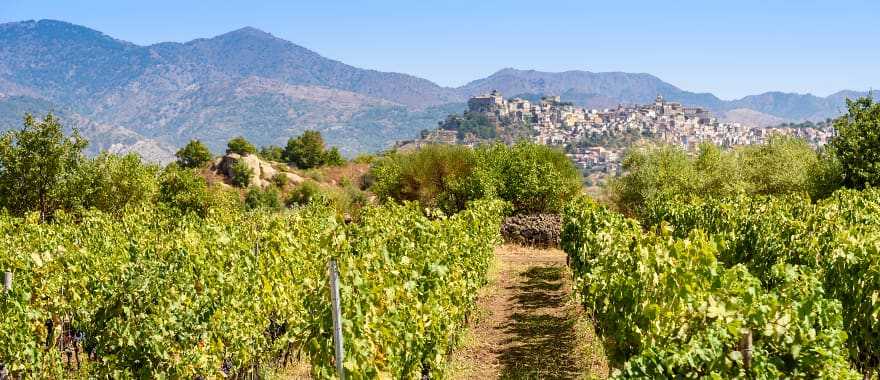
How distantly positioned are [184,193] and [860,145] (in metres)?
29.8

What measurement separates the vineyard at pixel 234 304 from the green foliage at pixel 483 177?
54.4ft

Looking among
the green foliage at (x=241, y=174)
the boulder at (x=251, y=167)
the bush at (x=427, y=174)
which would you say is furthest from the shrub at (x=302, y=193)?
the bush at (x=427, y=174)

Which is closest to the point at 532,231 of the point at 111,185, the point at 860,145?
the point at 860,145

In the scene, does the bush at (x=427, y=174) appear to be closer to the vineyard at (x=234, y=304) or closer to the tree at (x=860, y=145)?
the tree at (x=860, y=145)

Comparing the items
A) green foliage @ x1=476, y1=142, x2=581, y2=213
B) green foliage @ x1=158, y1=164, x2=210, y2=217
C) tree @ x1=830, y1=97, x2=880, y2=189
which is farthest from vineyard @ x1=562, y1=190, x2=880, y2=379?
green foliage @ x1=158, y1=164, x2=210, y2=217

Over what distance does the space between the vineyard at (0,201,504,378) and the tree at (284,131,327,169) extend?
59287mm

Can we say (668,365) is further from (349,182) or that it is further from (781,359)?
(349,182)

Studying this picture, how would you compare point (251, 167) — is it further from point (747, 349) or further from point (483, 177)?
point (747, 349)

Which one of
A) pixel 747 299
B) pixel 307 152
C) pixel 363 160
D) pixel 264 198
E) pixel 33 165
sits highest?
pixel 747 299

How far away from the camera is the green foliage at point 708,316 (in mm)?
5293

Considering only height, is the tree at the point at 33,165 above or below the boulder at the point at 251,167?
above

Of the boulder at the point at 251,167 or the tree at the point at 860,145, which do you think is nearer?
the tree at the point at 860,145

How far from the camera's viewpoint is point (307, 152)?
2901 inches

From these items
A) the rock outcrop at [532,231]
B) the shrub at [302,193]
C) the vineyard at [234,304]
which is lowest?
the shrub at [302,193]
